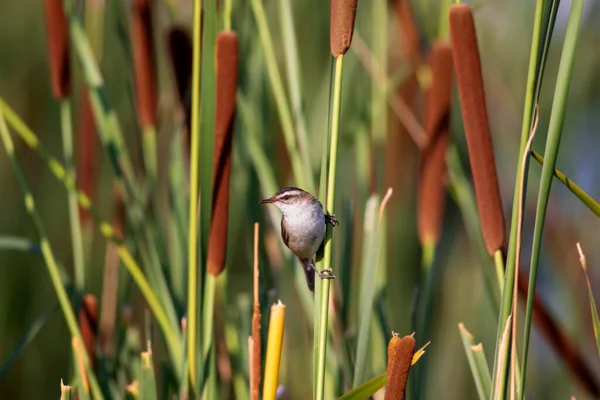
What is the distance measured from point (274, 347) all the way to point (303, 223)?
0.87 ft

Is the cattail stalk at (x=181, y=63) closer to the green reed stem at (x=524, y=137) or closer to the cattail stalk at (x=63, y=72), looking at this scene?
the cattail stalk at (x=63, y=72)

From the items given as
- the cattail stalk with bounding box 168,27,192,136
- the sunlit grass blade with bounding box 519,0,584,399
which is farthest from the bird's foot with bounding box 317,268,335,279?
the cattail stalk with bounding box 168,27,192,136

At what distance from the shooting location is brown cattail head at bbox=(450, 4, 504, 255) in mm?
894

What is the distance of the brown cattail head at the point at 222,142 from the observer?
957mm

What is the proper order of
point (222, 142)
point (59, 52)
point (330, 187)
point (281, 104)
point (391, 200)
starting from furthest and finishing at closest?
point (391, 200)
point (59, 52)
point (281, 104)
point (222, 142)
point (330, 187)

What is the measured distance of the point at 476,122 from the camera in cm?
90

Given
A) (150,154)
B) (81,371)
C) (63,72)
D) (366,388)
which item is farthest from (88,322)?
(366,388)

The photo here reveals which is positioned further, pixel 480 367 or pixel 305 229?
pixel 305 229

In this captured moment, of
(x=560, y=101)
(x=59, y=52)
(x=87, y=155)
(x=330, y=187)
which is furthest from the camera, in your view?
(x=87, y=155)

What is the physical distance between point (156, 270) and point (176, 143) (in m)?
0.25

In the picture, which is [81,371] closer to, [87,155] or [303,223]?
[303,223]

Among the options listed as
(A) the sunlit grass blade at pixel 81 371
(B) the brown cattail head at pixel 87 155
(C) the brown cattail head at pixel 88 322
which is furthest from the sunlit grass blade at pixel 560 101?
(B) the brown cattail head at pixel 87 155

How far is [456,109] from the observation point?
82.5 inches

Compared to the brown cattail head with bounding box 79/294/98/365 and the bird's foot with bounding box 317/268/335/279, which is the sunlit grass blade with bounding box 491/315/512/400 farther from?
the brown cattail head with bounding box 79/294/98/365
